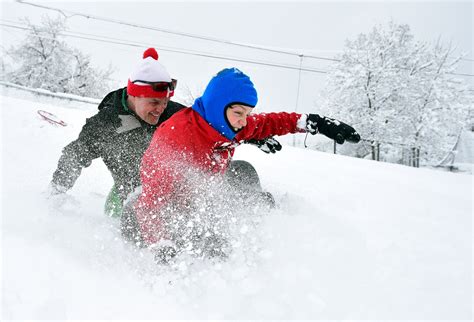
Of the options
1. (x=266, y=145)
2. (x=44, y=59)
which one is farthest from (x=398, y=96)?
(x=44, y=59)

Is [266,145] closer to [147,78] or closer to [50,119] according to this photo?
[147,78]

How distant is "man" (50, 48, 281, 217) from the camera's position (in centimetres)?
243

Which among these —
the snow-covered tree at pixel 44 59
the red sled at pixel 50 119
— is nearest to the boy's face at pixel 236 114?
the red sled at pixel 50 119

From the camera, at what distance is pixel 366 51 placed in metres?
19.2

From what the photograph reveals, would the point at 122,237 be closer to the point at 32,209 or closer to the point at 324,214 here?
the point at 32,209

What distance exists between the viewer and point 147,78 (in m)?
2.39

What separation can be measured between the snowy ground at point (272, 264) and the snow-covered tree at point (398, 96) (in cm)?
1668

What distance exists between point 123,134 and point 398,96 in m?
18.8

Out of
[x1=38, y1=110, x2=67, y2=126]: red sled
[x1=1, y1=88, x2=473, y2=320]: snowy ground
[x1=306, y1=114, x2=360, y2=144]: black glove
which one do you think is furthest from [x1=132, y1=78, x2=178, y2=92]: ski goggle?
[x1=38, y1=110, x2=67, y2=126]: red sled

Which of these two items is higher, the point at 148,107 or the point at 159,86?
the point at 159,86

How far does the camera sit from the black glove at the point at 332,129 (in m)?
2.56

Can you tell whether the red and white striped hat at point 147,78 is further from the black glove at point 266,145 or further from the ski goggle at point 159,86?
the black glove at point 266,145

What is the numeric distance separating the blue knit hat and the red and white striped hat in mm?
466

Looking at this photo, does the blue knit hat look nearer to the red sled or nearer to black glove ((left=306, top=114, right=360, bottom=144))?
black glove ((left=306, top=114, right=360, bottom=144))
